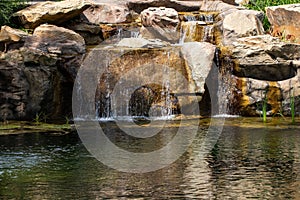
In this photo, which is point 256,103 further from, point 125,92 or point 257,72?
point 125,92

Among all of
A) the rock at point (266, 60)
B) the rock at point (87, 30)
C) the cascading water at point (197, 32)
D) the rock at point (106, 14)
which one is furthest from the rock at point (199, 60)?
the rock at point (106, 14)

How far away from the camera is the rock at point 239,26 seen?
1848 cm

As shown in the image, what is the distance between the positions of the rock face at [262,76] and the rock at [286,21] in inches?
79.0

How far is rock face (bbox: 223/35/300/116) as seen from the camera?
16188 millimetres

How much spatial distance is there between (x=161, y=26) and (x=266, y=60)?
3808 millimetres

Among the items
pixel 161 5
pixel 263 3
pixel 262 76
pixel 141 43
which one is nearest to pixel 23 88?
pixel 141 43

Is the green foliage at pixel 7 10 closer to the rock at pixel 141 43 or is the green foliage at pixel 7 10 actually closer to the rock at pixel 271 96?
the rock at pixel 141 43

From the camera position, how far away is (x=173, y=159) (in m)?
10.4

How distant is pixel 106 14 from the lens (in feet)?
66.4

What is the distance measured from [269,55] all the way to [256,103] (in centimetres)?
137

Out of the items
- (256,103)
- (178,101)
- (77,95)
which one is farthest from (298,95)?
(77,95)

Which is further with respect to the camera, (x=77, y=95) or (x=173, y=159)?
(x=77, y=95)

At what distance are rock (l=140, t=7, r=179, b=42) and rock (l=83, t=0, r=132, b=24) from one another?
4.15ft

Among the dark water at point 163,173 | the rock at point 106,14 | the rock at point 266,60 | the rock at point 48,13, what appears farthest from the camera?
the rock at point 106,14
